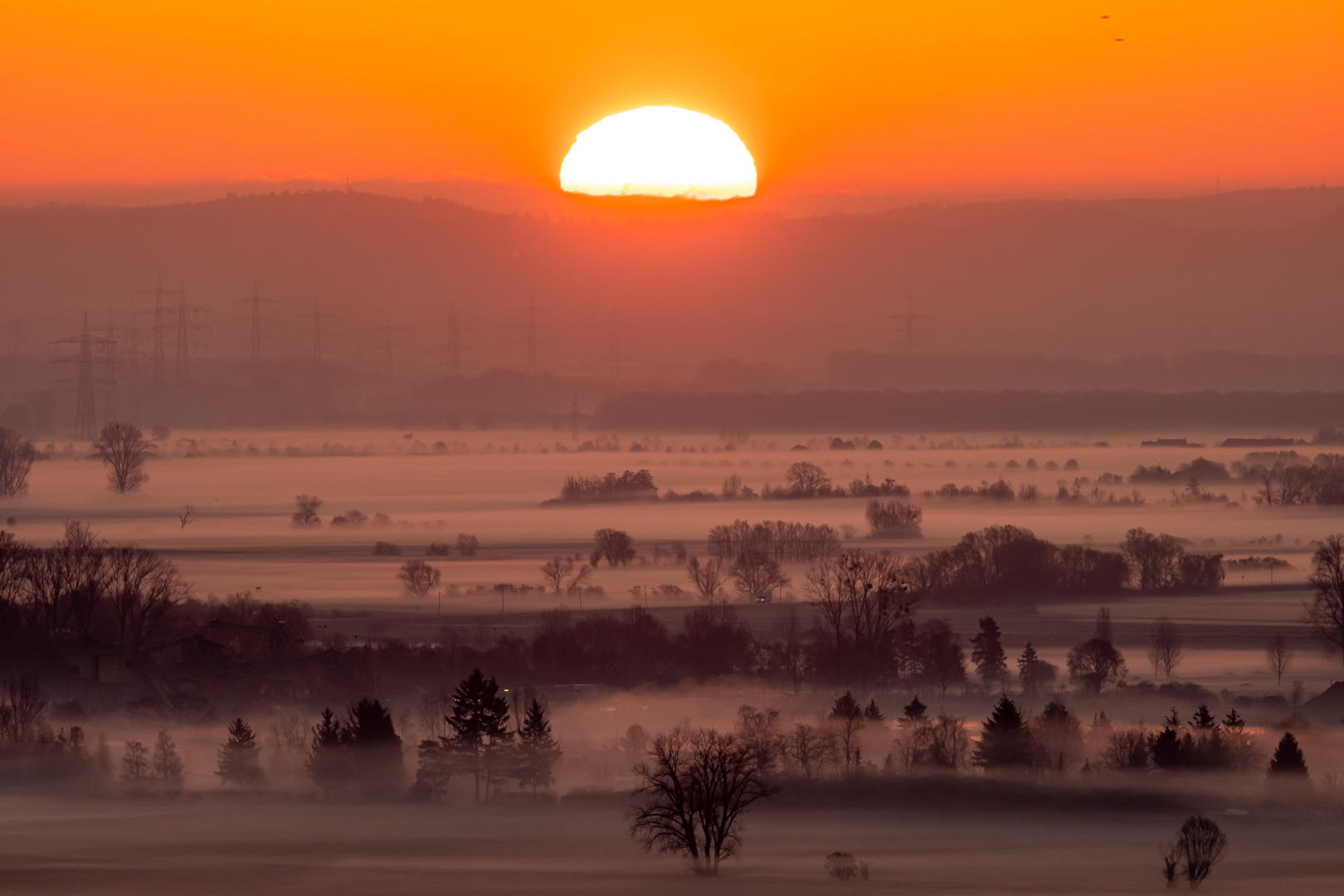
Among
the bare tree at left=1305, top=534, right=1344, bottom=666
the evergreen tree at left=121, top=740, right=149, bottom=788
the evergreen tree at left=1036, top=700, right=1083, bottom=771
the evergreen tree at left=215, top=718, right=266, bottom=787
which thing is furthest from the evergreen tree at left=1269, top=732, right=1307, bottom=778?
the evergreen tree at left=121, top=740, right=149, bottom=788

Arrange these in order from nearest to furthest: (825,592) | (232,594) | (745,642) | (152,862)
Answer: (152,862) < (745,642) < (825,592) < (232,594)

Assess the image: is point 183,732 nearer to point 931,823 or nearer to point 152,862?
point 152,862

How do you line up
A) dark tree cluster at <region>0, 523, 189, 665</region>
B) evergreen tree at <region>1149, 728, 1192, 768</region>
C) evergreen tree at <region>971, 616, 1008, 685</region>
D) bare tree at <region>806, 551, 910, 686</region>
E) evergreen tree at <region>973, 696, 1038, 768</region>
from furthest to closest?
evergreen tree at <region>971, 616, 1008, 685</region>, bare tree at <region>806, 551, 910, 686</region>, dark tree cluster at <region>0, 523, 189, 665</region>, evergreen tree at <region>973, 696, 1038, 768</region>, evergreen tree at <region>1149, 728, 1192, 768</region>

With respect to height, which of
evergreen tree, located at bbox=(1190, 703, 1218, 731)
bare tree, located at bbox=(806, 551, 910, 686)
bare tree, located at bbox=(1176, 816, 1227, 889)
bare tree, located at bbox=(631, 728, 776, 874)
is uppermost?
bare tree, located at bbox=(806, 551, 910, 686)

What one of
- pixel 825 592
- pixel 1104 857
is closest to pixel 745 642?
pixel 825 592

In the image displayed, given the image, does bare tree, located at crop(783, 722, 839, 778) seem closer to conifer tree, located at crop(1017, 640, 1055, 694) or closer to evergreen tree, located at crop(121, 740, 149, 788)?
conifer tree, located at crop(1017, 640, 1055, 694)
